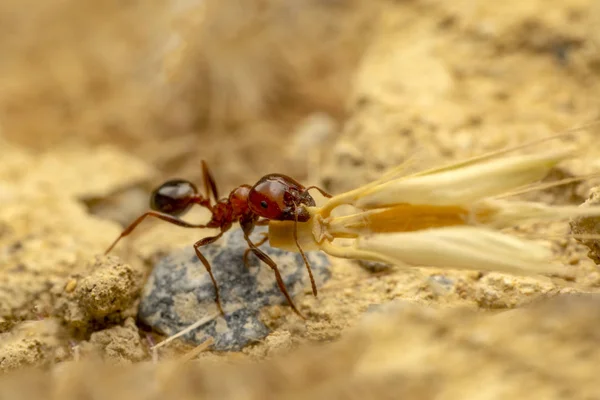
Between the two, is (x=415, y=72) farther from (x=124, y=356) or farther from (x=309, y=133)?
(x=124, y=356)

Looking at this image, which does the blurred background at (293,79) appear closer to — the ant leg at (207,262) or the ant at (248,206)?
the ant at (248,206)

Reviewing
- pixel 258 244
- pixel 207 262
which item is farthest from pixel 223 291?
pixel 258 244

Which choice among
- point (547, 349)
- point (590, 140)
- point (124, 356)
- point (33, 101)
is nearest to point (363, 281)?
point (124, 356)

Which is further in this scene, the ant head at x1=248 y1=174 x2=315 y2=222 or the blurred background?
the blurred background

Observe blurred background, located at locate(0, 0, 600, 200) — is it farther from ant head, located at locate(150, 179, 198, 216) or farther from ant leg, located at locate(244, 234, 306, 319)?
ant leg, located at locate(244, 234, 306, 319)

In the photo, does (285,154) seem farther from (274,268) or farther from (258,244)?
(274,268)

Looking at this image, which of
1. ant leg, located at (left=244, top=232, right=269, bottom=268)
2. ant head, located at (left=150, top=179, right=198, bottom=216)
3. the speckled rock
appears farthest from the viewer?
ant head, located at (left=150, top=179, right=198, bottom=216)

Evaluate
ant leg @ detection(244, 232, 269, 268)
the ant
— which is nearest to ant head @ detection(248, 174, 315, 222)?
the ant
